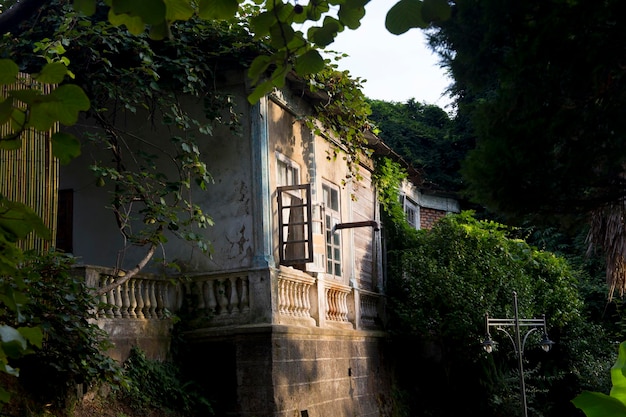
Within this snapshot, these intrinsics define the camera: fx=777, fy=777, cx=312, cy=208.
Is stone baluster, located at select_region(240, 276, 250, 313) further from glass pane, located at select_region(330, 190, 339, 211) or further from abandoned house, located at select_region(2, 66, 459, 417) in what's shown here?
glass pane, located at select_region(330, 190, 339, 211)

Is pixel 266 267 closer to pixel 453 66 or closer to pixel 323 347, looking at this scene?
pixel 323 347

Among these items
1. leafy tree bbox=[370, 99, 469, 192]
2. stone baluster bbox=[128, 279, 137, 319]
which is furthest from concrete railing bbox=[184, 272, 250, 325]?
leafy tree bbox=[370, 99, 469, 192]

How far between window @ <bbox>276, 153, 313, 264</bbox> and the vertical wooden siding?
11.6ft

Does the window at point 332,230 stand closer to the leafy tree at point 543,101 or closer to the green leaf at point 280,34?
the leafy tree at point 543,101

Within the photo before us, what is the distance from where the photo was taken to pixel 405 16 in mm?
2904

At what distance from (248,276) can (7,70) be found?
25.4 ft

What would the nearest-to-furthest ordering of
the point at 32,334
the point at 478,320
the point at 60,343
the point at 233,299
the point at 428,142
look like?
the point at 32,334, the point at 60,343, the point at 233,299, the point at 478,320, the point at 428,142

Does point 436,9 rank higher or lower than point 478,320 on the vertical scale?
higher

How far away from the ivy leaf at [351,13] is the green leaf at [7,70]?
130cm

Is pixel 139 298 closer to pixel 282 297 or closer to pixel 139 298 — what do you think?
pixel 139 298

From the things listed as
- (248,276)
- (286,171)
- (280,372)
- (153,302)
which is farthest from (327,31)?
(286,171)

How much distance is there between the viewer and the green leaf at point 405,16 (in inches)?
114

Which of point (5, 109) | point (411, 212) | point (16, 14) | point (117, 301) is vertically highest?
point (411, 212)

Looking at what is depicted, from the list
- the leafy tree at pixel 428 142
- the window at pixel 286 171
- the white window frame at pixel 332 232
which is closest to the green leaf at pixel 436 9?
the window at pixel 286 171
